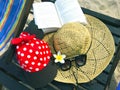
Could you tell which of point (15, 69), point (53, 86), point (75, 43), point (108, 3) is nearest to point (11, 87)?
point (15, 69)

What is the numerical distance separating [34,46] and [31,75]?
16cm

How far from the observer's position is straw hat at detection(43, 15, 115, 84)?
62.6 inches

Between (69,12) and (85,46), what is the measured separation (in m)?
0.23

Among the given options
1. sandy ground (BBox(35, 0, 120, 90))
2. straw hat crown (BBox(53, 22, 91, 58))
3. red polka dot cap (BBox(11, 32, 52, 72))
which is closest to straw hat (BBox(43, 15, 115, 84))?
straw hat crown (BBox(53, 22, 91, 58))

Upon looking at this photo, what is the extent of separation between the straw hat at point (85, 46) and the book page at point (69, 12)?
2.7 inches

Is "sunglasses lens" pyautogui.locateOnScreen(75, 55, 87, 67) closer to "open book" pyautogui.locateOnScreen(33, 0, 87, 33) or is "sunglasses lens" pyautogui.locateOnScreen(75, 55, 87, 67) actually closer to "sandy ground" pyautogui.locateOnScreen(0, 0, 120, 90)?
"open book" pyautogui.locateOnScreen(33, 0, 87, 33)

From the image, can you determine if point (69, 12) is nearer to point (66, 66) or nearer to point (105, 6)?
point (66, 66)

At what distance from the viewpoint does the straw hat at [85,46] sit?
159 centimetres

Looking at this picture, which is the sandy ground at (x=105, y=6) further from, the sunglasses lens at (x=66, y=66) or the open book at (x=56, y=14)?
the sunglasses lens at (x=66, y=66)

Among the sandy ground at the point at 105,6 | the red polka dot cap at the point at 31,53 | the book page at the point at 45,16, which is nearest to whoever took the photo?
the red polka dot cap at the point at 31,53

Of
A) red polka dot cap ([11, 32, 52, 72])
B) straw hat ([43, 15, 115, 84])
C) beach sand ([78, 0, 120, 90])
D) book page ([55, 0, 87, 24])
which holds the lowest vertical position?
beach sand ([78, 0, 120, 90])

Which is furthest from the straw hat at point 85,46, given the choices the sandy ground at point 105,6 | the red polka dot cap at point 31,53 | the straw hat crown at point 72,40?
the sandy ground at point 105,6

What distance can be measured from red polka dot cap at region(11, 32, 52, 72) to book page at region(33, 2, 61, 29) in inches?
9.6

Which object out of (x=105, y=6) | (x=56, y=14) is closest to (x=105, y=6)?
(x=105, y=6)
